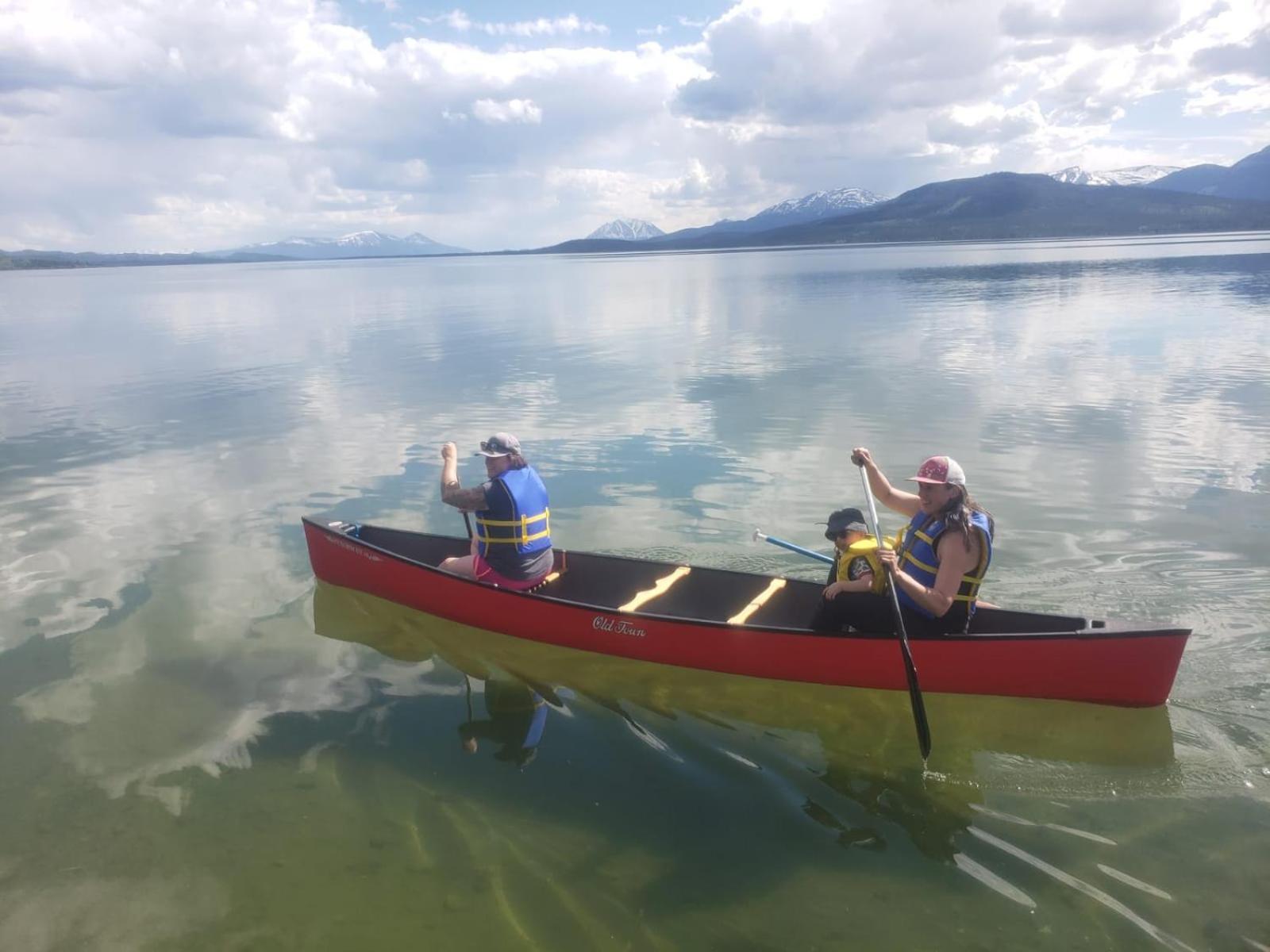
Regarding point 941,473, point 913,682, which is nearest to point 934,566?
Answer: point 941,473

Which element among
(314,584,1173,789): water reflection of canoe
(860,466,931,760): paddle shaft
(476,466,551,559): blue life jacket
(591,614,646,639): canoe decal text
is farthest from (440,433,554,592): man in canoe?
(860,466,931,760): paddle shaft

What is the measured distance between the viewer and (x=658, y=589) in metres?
8.72

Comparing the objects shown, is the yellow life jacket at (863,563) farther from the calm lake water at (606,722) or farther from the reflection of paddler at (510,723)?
the reflection of paddler at (510,723)

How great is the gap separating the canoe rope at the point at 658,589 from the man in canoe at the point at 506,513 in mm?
1045

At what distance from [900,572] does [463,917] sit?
13.2 ft

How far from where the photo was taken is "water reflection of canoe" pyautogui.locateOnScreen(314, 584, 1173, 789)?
258 inches

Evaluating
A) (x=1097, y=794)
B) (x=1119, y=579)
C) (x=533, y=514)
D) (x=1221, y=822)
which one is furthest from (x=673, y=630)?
(x=1119, y=579)

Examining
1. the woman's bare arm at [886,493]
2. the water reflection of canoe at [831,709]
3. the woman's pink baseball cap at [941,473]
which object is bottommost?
the water reflection of canoe at [831,709]

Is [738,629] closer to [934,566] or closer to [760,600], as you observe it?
[760,600]

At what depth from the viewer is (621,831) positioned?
573 cm

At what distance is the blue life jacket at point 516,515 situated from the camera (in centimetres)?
827

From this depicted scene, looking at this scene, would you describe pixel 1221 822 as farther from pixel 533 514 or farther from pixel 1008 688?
pixel 533 514

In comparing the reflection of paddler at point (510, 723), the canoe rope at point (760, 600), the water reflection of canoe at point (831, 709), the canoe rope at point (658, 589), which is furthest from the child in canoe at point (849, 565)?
the reflection of paddler at point (510, 723)

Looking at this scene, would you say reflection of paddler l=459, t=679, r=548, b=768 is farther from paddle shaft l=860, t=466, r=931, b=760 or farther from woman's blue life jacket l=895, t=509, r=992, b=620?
woman's blue life jacket l=895, t=509, r=992, b=620
